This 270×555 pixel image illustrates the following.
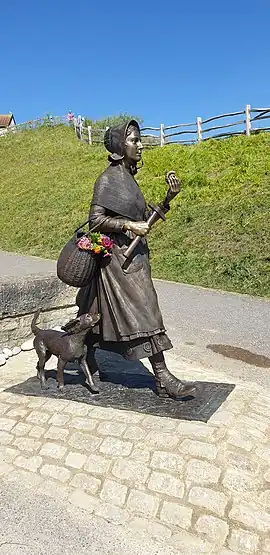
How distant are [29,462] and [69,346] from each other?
3.08 ft

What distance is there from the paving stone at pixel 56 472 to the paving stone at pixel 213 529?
93 centimetres

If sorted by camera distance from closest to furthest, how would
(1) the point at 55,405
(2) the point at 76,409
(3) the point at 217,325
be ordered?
(2) the point at 76,409
(1) the point at 55,405
(3) the point at 217,325

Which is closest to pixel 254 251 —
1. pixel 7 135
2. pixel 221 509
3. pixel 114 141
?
pixel 114 141

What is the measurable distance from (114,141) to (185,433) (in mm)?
2163

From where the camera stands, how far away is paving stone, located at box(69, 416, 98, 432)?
364cm

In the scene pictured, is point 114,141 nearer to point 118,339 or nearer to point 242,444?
point 118,339

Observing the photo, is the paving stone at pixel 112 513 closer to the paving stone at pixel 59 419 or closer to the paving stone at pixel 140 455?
the paving stone at pixel 140 455

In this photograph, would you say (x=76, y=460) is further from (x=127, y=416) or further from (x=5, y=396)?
(x=5, y=396)

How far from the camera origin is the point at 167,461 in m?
3.26

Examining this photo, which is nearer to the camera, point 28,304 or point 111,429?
point 111,429

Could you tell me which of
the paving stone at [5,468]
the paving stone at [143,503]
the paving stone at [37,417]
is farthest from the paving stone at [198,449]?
the paving stone at [5,468]

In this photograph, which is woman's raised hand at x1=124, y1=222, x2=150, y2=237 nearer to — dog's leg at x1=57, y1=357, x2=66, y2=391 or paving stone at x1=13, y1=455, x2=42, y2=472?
dog's leg at x1=57, y1=357, x2=66, y2=391

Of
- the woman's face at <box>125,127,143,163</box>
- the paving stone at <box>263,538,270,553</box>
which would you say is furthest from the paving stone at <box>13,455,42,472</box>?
the woman's face at <box>125,127,143,163</box>

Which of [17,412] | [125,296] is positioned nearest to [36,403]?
[17,412]
